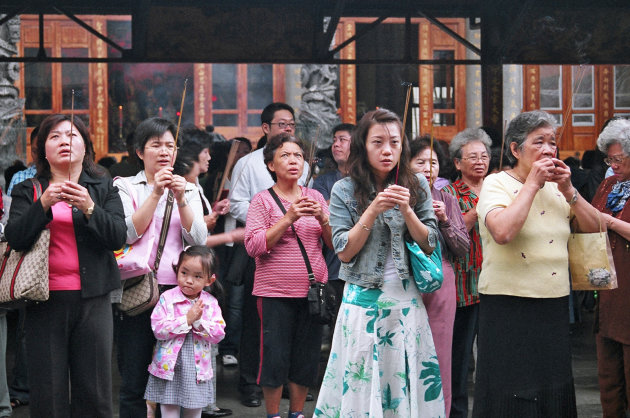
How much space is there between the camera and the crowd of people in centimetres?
402

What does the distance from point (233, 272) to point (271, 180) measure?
73 centimetres

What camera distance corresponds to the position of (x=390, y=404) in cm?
399

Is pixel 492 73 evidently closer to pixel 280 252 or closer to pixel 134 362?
pixel 280 252

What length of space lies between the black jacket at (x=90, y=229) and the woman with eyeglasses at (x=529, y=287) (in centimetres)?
178

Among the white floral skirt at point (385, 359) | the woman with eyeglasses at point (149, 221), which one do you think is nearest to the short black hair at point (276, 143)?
the woman with eyeglasses at point (149, 221)

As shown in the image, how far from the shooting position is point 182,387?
4.75 meters

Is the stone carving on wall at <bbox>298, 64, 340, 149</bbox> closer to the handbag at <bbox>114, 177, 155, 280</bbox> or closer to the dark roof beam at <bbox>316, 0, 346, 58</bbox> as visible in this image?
the dark roof beam at <bbox>316, 0, 346, 58</bbox>

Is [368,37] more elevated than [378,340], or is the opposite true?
[368,37]

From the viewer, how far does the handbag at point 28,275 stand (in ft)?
13.3

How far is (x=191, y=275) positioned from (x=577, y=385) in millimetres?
3426

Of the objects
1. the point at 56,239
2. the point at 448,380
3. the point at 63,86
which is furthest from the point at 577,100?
the point at 56,239

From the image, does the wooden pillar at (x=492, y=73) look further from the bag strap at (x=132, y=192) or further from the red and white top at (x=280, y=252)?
the bag strap at (x=132, y=192)

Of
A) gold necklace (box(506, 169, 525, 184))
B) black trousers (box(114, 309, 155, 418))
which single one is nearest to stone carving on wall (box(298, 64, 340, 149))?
black trousers (box(114, 309, 155, 418))

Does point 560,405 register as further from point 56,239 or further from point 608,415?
point 56,239
